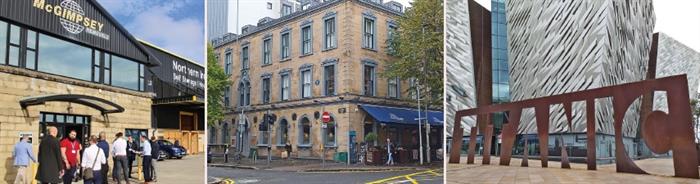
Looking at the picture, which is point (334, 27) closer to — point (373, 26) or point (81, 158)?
point (373, 26)

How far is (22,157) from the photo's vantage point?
5207 mm

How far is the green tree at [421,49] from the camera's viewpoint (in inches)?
142

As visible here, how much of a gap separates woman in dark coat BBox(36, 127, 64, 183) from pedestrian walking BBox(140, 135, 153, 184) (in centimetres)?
111

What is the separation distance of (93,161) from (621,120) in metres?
6.59

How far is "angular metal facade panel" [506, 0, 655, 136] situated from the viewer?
252 inches

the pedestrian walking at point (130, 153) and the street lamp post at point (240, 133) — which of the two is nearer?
the street lamp post at point (240, 133)

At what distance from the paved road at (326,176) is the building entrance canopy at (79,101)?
8.69 ft

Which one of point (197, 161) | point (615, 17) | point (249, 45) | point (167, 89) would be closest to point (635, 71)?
point (615, 17)

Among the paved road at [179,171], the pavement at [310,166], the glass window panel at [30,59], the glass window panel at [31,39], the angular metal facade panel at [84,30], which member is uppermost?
the angular metal facade panel at [84,30]

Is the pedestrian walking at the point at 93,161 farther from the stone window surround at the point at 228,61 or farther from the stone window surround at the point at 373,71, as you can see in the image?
the stone window surround at the point at 373,71

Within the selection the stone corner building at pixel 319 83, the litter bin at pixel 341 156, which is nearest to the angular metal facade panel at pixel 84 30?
the stone corner building at pixel 319 83

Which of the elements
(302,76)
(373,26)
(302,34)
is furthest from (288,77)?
(373,26)

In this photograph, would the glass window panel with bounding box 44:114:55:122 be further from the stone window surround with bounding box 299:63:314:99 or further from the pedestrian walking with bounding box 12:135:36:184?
the stone window surround with bounding box 299:63:314:99

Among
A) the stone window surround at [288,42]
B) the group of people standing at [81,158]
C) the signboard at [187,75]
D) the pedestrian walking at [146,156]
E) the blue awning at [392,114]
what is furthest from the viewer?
the pedestrian walking at [146,156]
